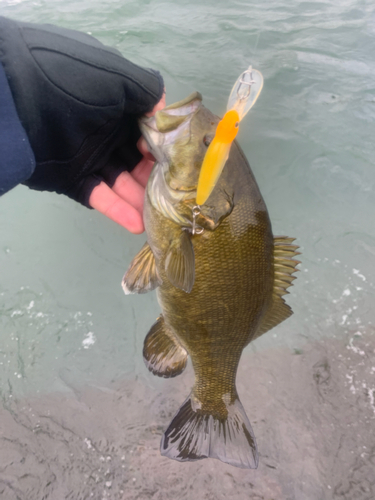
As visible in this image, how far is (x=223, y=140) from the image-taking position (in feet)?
4.58

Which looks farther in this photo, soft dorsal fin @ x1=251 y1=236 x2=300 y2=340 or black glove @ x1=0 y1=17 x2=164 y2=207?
soft dorsal fin @ x1=251 y1=236 x2=300 y2=340

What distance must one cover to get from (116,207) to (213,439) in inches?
62.4

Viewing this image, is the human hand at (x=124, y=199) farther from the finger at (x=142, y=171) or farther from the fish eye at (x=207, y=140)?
the fish eye at (x=207, y=140)

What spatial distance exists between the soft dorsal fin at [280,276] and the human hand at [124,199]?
0.87m

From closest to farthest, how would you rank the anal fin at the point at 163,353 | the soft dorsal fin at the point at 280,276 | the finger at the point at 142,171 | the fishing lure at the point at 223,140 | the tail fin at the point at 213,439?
1. the fishing lure at the point at 223,140
2. the soft dorsal fin at the point at 280,276
3. the tail fin at the point at 213,439
4. the anal fin at the point at 163,353
5. the finger at the point at 142,171

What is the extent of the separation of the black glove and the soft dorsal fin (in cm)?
109

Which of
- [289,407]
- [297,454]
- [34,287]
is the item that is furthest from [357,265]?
[34,287]

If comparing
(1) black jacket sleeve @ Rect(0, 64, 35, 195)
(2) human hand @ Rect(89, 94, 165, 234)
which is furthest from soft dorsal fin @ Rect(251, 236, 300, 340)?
(1) black jacket sleeve @ Rect(0, 64, 35, 195)

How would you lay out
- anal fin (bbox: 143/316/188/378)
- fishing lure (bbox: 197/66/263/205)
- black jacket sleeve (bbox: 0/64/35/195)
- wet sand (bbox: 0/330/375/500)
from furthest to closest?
wet sand (bbox: 0/330/375/500)
anal fin (bbox: 143/316/188/378)
black jacket sleeve (bbox: 0/64/35/195)
fishing lure (bbox: 197/66/263/205)

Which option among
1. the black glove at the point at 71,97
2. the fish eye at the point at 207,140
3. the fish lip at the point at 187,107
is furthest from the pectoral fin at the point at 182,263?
the black glove at the point at 71,97

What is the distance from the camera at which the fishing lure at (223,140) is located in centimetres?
138

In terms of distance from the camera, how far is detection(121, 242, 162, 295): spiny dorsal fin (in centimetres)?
191

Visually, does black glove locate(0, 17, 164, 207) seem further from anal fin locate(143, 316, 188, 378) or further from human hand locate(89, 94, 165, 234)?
anal fin locate(143, 316, 188, 378)

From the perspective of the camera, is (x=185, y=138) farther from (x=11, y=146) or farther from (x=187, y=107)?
(x=11, y=146)
